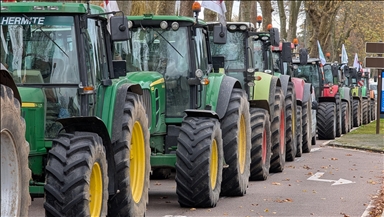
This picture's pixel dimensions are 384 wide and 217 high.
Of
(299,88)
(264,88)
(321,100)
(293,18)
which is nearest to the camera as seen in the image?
(264,88)

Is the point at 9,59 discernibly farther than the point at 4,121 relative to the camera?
Yes

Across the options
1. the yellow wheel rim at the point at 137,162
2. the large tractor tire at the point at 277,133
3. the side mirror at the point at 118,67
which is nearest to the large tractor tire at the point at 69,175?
the yellow wheel rim at the point at 137,162

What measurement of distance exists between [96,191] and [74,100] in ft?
3.46

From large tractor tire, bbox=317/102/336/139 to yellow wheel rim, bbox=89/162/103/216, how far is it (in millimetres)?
20886

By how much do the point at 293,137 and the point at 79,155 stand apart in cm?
1276

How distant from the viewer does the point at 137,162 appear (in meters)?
11.2

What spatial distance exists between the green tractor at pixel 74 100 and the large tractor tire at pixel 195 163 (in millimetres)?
1885

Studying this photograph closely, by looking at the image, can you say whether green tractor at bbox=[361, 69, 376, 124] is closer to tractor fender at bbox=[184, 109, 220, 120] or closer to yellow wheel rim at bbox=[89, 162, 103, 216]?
tractor fender at bbox=[184, 109, 220, 120]

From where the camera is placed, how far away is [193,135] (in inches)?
500

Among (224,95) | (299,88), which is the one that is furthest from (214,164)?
(299,88)

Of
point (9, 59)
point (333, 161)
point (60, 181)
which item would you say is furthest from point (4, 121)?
point (333, 161)

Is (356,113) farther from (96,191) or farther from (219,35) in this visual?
(96,191)

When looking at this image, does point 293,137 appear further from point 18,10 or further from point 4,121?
point 4,121

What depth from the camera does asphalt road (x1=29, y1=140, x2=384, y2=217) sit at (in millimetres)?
12539
